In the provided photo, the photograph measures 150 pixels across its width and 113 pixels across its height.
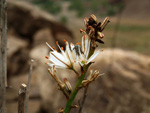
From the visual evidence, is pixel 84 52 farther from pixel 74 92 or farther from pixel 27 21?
pixel 27 21

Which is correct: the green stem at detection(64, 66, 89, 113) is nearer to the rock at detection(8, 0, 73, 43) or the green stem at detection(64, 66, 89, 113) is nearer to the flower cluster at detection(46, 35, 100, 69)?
the flower cluster at detection(46, 35, 100, 69)

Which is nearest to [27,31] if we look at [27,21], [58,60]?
[27,21]

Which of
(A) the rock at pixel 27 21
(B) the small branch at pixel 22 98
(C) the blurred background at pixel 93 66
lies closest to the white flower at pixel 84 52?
(B) the small branch at pixel 22 98

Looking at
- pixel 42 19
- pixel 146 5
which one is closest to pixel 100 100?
pixel 42 19

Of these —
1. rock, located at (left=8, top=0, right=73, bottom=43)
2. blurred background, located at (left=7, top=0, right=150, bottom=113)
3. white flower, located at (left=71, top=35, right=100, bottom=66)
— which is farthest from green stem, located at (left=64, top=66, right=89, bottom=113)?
rock, located at (left=8, top=0, right=73, bottom=43)

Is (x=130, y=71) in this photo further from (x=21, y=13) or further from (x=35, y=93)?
(x=21, y=13)

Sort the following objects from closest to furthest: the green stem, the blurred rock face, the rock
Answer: the green stem → the blurred rock face → the rock

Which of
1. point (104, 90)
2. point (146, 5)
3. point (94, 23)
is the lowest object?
point (94, 23)

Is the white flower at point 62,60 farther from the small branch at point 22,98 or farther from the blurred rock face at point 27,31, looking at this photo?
the blurred rock face at point 27,31
